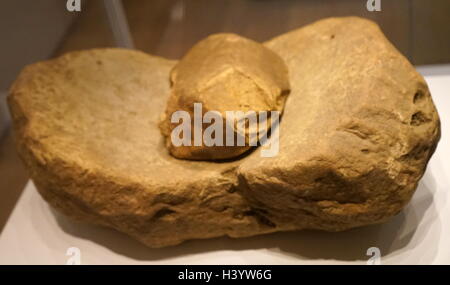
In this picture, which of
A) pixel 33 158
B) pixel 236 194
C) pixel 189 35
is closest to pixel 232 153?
pixel 236 194

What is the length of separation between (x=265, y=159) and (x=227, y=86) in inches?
13.7

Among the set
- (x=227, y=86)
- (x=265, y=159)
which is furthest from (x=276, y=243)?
(x=227, y=86)

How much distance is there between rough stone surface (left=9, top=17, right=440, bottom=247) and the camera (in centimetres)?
141

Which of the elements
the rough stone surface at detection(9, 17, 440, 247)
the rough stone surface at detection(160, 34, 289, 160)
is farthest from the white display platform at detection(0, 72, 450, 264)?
the rough stone surface at detection(160, 34, 289, 160)

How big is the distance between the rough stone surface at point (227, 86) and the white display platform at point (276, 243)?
1.29 feet

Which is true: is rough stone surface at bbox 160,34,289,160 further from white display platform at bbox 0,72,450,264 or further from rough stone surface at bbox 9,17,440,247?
white display platform at bbox 0,72,450,264

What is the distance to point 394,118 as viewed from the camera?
146 cm

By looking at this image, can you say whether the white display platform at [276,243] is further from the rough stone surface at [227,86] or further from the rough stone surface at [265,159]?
the rough stone surface at [227,86]

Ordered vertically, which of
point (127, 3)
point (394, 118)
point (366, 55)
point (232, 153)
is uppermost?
point (127, 3)

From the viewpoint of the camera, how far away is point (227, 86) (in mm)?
1688

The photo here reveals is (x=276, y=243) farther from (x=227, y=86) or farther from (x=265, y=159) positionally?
(x=227, y=86)

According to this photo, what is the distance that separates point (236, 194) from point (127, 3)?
52.4 inches

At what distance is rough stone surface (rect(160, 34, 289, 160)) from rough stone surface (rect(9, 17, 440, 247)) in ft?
0.19
